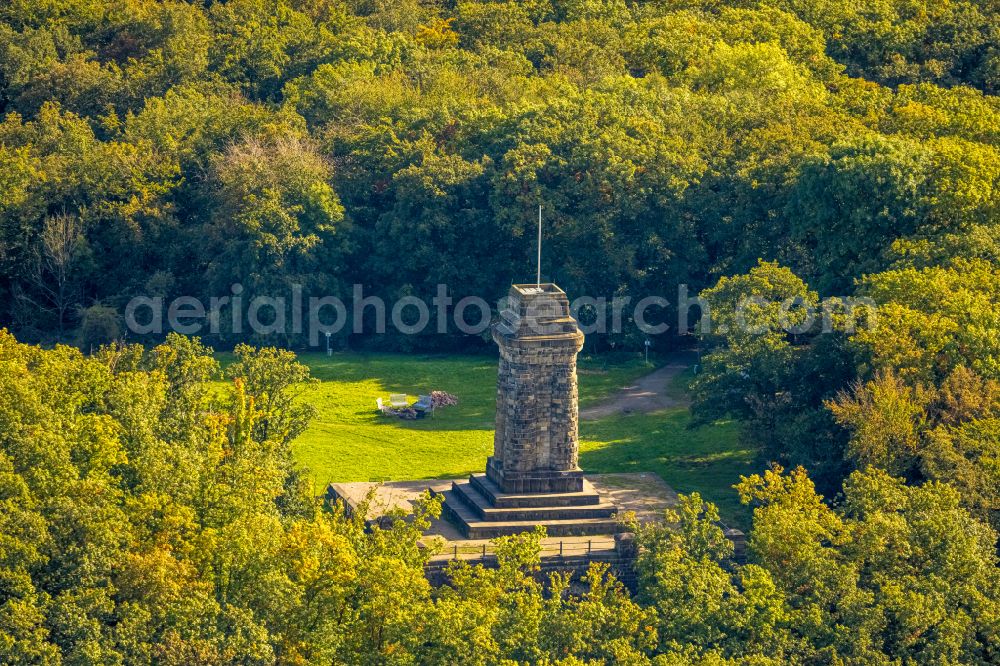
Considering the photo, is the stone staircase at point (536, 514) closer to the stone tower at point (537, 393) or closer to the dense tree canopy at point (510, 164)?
the stone tower at point (537, 393)

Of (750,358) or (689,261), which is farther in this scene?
(689,261)

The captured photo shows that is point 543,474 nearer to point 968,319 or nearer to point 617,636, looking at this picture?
point 617,636

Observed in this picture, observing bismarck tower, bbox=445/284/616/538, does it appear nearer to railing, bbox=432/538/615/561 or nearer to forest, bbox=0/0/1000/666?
railing, bbox=432/538/615/561

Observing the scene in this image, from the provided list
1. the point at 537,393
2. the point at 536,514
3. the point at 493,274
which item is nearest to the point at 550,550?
the point at 536,514

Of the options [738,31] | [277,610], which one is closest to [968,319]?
[277,610]

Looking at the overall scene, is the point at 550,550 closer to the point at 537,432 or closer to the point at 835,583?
the point at 537,432

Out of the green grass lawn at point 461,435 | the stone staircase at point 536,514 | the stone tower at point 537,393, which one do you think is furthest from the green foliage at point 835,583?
the green grass lawn at point 461,435
